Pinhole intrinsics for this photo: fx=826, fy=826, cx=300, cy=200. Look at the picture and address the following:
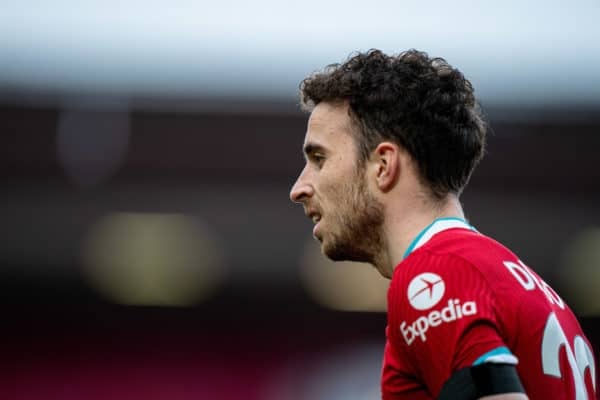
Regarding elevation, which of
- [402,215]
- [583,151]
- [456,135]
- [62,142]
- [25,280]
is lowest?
[402,215]

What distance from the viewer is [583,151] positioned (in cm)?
1212

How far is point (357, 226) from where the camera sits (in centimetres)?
247

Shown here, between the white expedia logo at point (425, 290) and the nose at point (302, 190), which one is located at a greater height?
the nose at point (302, 190)

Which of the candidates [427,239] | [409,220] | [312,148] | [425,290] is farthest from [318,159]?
[425,290]

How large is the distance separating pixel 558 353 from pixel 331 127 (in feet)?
3.13

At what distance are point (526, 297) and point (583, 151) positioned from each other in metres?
10.8

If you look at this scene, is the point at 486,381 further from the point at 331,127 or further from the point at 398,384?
the point at 331,127

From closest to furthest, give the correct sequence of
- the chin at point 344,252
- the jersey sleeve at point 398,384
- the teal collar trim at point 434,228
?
the jersey sleeve at point 398,384
the teal collar trim at point 434,228
the chin at point 344,252

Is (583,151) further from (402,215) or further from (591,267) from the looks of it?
(402,215)

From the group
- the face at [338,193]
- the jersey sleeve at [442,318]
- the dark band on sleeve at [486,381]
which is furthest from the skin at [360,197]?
the dark band on sleeve at [486,381]

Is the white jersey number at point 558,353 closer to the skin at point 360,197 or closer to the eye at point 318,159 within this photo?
the skin at point 360,197

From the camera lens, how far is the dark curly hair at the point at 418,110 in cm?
244

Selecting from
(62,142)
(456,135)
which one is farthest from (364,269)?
(456,135)

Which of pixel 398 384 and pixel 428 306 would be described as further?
pixel 398 384
